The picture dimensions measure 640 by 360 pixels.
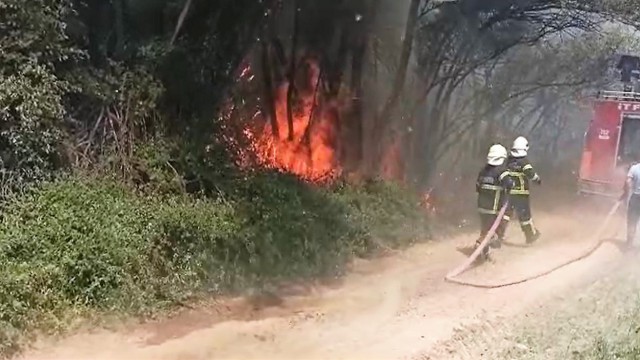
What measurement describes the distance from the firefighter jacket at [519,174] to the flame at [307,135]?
3125mm

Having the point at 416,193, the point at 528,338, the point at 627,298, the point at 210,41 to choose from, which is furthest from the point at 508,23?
the point at 528,338

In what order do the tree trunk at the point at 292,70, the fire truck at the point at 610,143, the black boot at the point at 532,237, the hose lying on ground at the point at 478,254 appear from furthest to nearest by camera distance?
the fire truck at the point at 610,143 < the tree trunk at the point at 292,70 < the black boot at the point at 532,237 < the hose lying on ground at the point at 478,254

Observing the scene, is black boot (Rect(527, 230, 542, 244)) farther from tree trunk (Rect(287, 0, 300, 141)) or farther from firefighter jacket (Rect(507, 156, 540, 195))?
tree trunk (Rect(287, 0, 300, 141))

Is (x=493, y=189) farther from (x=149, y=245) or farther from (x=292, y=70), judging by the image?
(x=149, y=245)

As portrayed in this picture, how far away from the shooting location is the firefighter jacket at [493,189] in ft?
36.1

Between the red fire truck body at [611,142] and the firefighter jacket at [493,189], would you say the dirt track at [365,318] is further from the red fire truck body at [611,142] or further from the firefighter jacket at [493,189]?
the red fire truck body at [611,142]

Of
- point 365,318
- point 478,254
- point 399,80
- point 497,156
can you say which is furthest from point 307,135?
point 365,318

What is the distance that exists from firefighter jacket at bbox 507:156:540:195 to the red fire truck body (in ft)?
17.0

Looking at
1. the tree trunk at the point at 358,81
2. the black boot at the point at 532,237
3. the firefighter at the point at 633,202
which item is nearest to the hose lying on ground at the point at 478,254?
the firefighter at the point at 633,202

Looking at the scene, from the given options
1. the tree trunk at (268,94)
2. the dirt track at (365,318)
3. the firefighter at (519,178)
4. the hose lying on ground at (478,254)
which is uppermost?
the tree trunk at (268,94)

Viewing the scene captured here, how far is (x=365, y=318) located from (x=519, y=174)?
3943 millimetres

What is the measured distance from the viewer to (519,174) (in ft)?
37.0

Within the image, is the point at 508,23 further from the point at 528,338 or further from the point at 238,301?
the point at 528,338

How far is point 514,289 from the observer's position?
910cm
